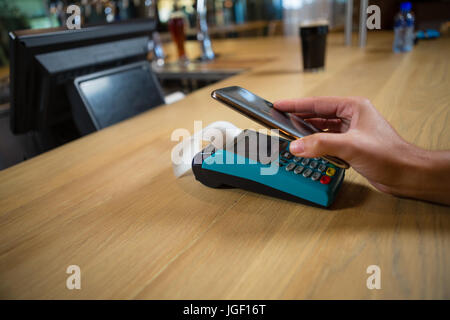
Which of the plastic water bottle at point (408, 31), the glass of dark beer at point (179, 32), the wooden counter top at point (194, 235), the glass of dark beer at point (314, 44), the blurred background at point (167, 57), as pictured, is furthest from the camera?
the glass of dark beer at point (179, 32)

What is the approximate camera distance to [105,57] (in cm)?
93

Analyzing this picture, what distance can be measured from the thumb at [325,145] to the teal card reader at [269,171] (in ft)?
0.13

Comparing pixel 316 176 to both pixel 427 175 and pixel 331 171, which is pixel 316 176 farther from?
pixel 427 175

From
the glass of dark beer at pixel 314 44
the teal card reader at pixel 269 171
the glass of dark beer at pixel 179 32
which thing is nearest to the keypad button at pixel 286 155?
the teal card reader at pixel 269 171

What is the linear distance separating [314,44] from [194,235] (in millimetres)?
1033

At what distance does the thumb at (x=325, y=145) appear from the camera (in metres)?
→ 0.40

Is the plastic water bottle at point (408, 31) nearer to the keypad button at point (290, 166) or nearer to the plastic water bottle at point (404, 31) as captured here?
the plastic water bottle at point (404, 31)

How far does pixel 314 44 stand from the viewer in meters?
1.21

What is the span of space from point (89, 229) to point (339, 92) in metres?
0.78

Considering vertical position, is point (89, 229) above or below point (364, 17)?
below

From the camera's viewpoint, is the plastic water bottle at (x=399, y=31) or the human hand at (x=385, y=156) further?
the plastic water bottle at (x=399, y=31)

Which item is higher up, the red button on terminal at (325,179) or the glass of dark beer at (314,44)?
the glass of dark beer at (314,44)

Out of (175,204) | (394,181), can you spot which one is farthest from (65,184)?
(394,181)

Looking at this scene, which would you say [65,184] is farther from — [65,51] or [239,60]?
[239,60]
